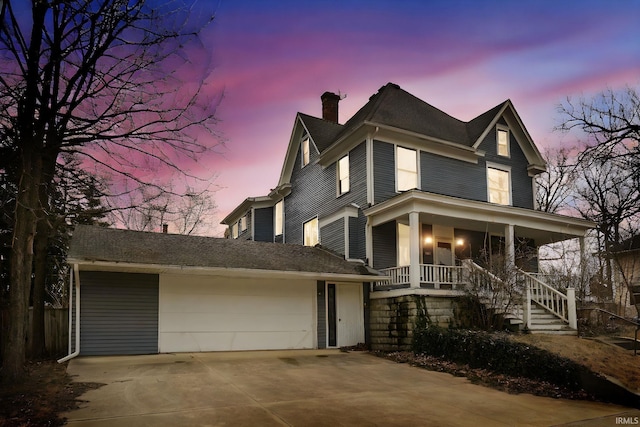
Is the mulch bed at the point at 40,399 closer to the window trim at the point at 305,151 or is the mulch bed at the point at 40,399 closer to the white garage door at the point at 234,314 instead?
the white garage door at the point at 234,314

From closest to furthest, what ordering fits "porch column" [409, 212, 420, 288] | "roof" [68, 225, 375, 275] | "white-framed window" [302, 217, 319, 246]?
"roof" [68, 225, 375, 275]
"porch column" [409, 212, 420, 288]
"white-framed window" [302, 217, 319, 246]

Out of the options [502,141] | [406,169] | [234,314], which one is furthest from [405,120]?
[234,314]

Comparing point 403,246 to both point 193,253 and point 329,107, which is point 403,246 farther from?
point 329,107

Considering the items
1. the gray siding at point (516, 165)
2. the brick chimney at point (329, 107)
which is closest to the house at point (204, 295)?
the gray siding at point (516, 165)

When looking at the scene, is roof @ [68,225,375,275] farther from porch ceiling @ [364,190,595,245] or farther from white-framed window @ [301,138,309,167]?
white-framed window @ [301,138,309,167]

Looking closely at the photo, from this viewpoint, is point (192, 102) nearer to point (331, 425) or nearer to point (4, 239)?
point (331, 425)

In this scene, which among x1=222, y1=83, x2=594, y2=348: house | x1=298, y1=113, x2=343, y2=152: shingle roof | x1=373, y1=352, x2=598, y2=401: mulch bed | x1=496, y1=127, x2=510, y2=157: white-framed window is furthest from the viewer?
x1=298, y1=113, x2=343, y2=152: shingle roof

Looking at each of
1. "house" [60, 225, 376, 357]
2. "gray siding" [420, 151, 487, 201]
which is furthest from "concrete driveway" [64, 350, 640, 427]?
"gray siding" [420, 151, 487, 201]

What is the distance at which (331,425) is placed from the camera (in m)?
6.61

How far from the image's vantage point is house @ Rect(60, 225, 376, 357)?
515 inches

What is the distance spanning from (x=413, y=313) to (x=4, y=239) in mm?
13887

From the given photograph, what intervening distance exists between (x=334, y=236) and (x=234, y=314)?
5082mm

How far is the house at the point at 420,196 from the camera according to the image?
49.0 feet

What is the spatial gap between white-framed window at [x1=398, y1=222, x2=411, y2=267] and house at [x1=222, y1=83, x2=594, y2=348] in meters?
0.04
